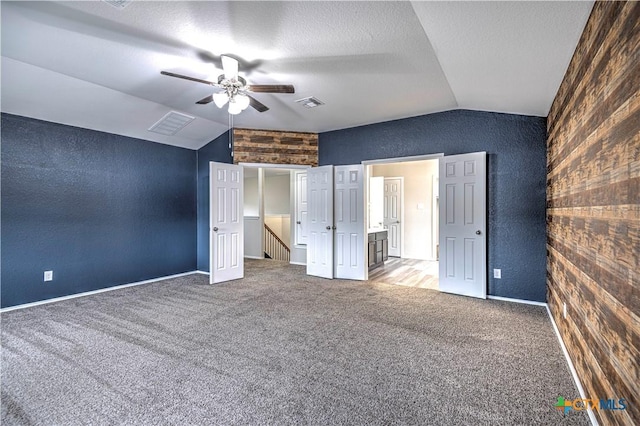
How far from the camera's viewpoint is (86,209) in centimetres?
441

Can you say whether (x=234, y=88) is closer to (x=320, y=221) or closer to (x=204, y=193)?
(x=320, y=221)

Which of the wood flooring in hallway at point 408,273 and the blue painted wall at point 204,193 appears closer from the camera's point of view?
the wood flooring in hallway at point 408,273

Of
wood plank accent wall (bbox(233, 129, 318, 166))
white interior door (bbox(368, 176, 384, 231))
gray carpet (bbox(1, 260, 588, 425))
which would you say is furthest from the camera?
white interior door (bbox(368, 176, 384, 231))

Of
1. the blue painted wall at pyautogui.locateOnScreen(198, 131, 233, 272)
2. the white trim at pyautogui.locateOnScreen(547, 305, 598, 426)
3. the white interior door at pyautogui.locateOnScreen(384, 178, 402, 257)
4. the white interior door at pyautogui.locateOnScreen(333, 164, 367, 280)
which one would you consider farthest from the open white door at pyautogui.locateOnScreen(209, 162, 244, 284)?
the white trim at pyautogui.locateOnScreen(547, 305, 598, 426)

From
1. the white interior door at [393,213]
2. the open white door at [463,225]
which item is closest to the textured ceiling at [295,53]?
the open white door at [463,225]

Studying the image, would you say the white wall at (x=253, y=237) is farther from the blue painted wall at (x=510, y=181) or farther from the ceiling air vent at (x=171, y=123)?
the blue painted wall at (x=510, y=181)

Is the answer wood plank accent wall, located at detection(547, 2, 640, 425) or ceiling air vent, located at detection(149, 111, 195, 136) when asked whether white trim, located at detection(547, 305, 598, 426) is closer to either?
wood plank accent wall, located at detection(547, 2, 640, 425)

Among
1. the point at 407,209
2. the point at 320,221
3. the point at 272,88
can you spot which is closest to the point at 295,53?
the point at 272,88

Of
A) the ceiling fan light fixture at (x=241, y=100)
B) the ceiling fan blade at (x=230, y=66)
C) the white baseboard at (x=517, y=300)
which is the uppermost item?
the ceiling fan blade at (x=230, y=66)

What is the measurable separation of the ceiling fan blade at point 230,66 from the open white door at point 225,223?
2.28 m

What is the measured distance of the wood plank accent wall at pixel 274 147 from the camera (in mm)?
5426

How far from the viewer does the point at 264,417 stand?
1.79 meters

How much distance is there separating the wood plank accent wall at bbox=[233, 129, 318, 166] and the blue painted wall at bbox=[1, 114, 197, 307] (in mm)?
1209

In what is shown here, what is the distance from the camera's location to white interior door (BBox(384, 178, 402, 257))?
7711mm
